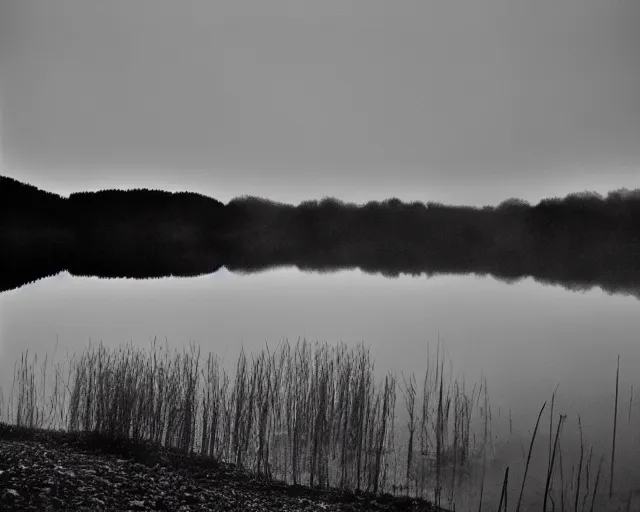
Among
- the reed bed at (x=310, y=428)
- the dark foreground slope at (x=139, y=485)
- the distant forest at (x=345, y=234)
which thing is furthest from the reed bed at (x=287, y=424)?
the distant forest at (x=345, y=234)

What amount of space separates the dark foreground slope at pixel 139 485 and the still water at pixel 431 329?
5.45ft

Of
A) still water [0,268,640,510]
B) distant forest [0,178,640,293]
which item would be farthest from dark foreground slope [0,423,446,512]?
distant forest [0,178,640,293]

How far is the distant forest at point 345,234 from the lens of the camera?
14070 mm

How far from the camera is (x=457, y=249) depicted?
717 inches

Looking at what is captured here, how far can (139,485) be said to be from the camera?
156 inches

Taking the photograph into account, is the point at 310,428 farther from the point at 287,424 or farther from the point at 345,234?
the point at 345,234

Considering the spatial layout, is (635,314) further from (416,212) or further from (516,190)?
(416,212)

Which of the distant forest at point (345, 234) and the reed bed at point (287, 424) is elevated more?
the distant forest at point (345, 234)

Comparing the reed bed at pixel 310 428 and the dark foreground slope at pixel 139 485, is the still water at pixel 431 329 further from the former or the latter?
the dark foreground slope at pixel 139 485

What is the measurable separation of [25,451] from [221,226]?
1782cm

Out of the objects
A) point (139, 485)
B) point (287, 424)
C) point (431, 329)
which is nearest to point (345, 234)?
point (431, 329)

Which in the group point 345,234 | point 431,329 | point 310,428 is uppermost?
point 345,234

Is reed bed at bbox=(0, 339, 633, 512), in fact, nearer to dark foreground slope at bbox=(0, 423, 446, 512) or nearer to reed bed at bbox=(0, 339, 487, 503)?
reed bed at bbox=(0, 339, 487, 503)

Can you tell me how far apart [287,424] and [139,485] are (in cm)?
209
